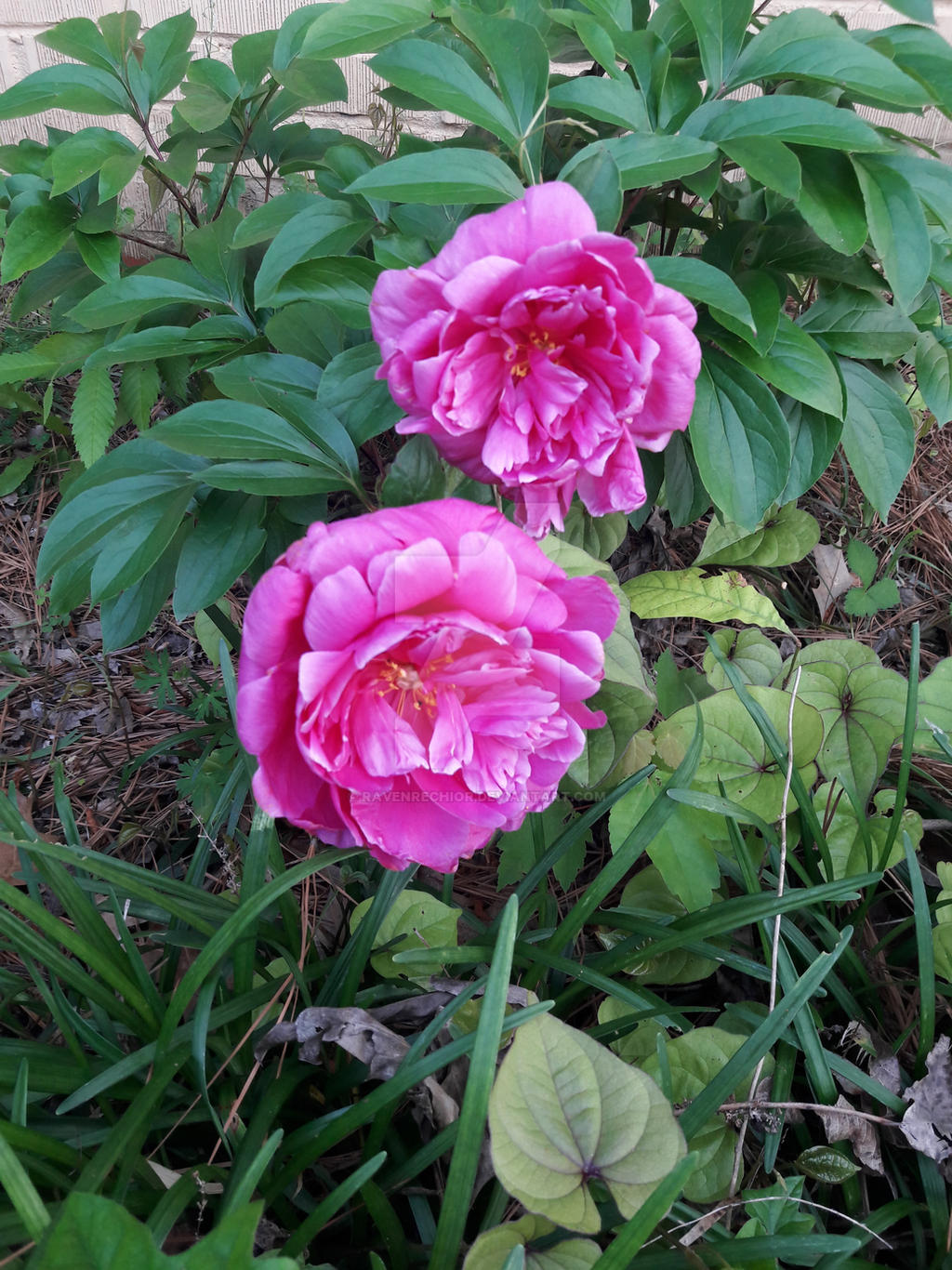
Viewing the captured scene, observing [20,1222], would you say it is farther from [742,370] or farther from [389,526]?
[742,370]

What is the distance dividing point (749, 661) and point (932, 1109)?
0.70 m

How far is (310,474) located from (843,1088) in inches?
39.0

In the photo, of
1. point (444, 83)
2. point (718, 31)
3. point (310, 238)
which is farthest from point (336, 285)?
point (718, 31)

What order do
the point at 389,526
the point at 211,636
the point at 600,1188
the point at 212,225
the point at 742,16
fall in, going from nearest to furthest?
the point at 389,526 → the point at 600,1188 → the point at 742,16 → the point at 212,225 → the point at 211,636

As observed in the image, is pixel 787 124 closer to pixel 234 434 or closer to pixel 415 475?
pixel 415 475

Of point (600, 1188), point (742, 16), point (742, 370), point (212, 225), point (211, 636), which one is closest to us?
point (600, 1188)

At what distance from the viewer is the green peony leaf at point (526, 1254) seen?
0.69 metres

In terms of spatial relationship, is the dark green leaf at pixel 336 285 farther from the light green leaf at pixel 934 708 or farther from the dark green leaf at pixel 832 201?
the light green leaf at pixel 934 708

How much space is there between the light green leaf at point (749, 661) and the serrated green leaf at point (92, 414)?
1148 millimetres

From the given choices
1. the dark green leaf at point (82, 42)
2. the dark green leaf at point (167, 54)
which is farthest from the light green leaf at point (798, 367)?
the dark green leaf at point (82, 42)

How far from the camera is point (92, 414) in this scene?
5.03ft

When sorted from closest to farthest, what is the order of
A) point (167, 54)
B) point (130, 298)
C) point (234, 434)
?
point (234, 434)
point (130, 298)
point (167, 54)

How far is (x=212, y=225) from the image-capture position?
1255 mm

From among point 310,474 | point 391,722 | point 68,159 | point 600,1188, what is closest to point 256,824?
point 391,722
